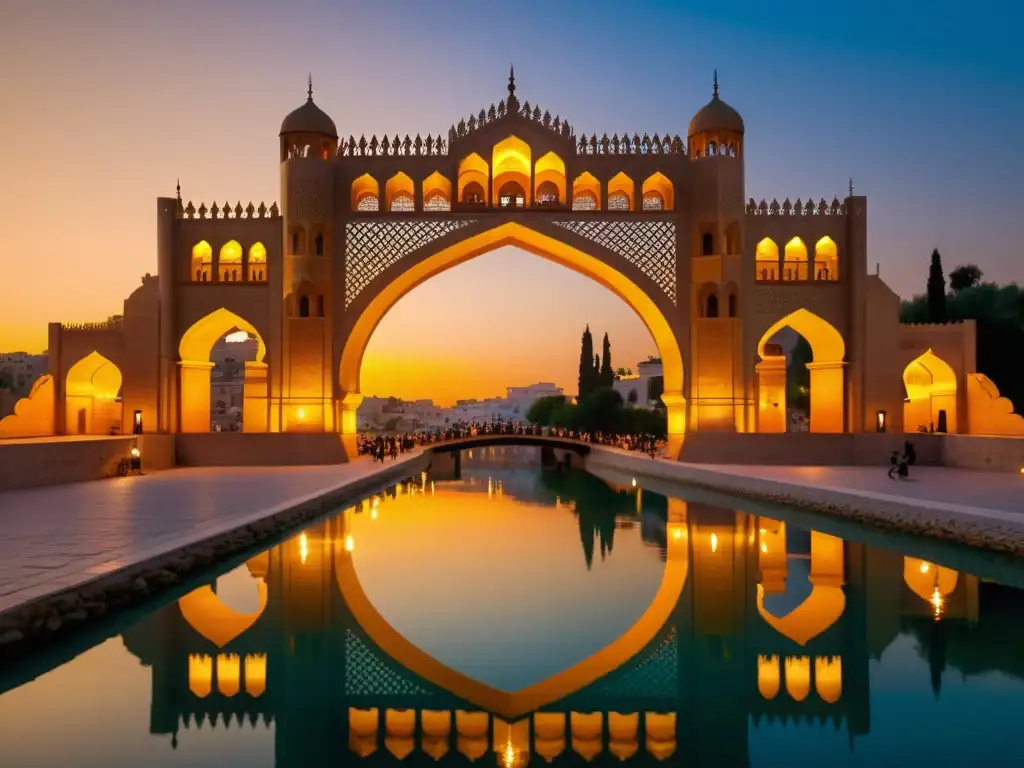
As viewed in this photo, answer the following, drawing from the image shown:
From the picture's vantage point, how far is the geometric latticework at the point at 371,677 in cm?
466

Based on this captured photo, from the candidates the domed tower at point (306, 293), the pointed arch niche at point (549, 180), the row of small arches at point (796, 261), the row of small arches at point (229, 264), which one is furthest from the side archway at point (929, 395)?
the row of small arches at point (229, 264)

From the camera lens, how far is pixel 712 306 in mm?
16516

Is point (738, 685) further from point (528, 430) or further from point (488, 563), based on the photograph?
point (528, 430)

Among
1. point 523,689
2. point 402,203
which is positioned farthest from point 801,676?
point 402,203

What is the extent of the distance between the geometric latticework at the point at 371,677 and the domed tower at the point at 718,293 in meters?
11.8

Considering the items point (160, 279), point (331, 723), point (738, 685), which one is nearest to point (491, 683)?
point (331, 723)

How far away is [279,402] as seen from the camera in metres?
16.4

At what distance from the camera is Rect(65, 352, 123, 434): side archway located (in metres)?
17.0

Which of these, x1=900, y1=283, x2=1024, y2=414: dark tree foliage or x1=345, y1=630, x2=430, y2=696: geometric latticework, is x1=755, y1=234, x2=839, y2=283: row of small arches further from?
x1=345, y1=630, x2=430, y2=696: geometric latticework

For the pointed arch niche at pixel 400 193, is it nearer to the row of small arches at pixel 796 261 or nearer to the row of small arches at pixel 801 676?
the row of small arches at pixel 796 261

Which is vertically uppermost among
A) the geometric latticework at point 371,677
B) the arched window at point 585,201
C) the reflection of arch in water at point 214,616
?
the arched window at point 585,201

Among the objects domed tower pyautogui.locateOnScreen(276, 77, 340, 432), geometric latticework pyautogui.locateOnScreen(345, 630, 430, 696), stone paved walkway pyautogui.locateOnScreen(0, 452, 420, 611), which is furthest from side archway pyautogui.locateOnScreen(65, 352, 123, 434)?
geometric latticework pyautogui.locateOnScreen(345, 630, 430, 696)

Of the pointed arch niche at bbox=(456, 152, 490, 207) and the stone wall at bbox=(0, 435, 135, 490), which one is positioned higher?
the pointed arch niche at bbox=(456, 152, 490, 207)

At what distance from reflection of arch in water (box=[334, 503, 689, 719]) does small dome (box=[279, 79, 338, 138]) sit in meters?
11.2
